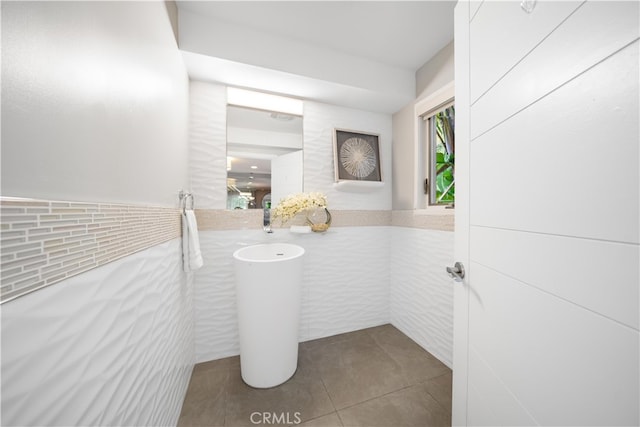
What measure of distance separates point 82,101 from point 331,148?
1637 mm

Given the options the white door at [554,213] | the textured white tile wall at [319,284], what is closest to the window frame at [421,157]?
the textured white tile wall at [319,284]

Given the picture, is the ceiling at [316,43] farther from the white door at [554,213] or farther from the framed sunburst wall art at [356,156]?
the white door at [554,213]

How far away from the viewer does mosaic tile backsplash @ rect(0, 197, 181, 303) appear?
1.11ft

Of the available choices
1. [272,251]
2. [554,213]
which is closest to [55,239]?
[554,213]

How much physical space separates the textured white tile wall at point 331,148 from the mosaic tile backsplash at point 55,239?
1373mm

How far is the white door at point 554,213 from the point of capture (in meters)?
0.34

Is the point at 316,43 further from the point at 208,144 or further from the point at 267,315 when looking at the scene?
the point at 267,315

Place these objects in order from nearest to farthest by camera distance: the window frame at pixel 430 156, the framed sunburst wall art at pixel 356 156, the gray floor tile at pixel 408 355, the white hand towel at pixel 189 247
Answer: the white hand towel at pixel 189 247
the gray floor tile at pixel 408 355
the window frame at pixel 430 156
the framed sunburst wall art at pixel 356 156

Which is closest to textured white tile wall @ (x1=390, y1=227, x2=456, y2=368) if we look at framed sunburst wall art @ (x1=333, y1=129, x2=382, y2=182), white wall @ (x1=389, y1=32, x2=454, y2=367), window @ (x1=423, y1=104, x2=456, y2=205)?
white wall @ (x1=389, y1=32, x2=454, y2=367)

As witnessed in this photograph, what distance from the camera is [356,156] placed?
6.59ft

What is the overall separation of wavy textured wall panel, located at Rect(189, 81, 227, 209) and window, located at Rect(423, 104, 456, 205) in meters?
1.70

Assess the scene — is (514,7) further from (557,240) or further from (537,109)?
(557,240)

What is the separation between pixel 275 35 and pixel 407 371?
8.35 feet

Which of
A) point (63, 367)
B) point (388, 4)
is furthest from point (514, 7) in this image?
point (63, 367)
